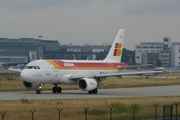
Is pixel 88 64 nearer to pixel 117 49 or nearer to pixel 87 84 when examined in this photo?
pixel 87 84

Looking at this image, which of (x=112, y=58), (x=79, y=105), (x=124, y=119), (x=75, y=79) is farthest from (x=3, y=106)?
(x=112, y=58)

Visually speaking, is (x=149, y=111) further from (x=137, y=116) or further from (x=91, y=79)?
(x=91, y=79)

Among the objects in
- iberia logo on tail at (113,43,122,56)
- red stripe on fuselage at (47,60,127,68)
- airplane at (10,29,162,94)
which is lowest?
airplane at (10,29,162,94)

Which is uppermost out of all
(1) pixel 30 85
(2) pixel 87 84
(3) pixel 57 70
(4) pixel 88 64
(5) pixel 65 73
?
(4) pixel 88 64

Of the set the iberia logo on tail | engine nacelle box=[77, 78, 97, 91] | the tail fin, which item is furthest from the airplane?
the iberia logo on tail

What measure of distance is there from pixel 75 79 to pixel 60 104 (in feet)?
60.8

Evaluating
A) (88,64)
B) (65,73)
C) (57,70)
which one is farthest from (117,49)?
(57,70)

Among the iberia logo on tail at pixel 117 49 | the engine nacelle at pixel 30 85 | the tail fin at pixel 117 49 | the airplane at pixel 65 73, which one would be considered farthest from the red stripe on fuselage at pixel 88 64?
the engine nacelle at pixel 30 85

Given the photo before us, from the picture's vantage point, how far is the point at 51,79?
5834cm

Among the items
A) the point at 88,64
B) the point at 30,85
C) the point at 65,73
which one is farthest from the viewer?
the point at 88,64

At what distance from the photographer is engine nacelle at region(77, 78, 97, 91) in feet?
187

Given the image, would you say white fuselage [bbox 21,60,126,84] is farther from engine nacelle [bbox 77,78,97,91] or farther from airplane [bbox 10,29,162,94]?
engine nacelle [bbox 77,78,97,91]

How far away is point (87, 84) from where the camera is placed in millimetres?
57000

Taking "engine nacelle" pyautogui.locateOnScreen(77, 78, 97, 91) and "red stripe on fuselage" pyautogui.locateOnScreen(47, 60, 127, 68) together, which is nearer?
"engine nacelle" pyautogui.locateOnScreen(77, 78, 97, 91)
